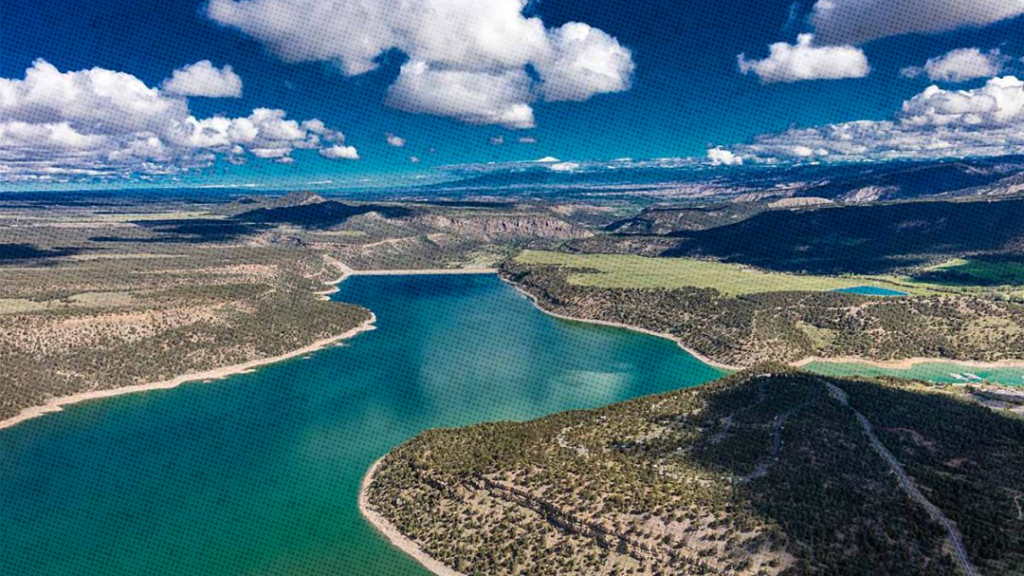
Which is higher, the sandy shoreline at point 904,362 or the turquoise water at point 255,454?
the sandy shoreline at point 904,362

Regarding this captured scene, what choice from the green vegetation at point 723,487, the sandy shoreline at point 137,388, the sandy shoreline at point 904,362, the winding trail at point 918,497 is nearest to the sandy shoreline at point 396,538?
the green vegetation at point 723,487

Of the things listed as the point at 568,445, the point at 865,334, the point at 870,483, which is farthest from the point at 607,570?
the point at 865,334

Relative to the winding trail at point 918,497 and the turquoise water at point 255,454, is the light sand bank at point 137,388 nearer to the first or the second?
the turquoise water at point 255,454

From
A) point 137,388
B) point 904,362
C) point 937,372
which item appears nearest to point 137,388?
point 137,388

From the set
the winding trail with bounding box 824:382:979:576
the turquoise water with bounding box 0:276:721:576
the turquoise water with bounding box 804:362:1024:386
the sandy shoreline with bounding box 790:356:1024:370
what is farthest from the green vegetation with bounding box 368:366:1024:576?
the sandy shoreline with bounding box 790:356:1024:370

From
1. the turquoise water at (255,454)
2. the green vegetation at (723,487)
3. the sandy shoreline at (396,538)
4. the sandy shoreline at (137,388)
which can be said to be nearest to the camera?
the green vegetation at (723,487)

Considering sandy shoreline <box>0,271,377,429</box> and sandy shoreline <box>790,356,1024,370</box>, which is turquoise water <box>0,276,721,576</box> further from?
sandy shoreline <box>790,356,1024,370</box>

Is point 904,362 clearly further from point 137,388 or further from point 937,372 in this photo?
point 137,388

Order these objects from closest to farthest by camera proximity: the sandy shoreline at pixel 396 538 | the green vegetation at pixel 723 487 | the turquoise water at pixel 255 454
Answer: the green vegetation at pixel 723 487 < the sandy shoreline at pixel 396 538 < the turquoise water at pixel 255 454
